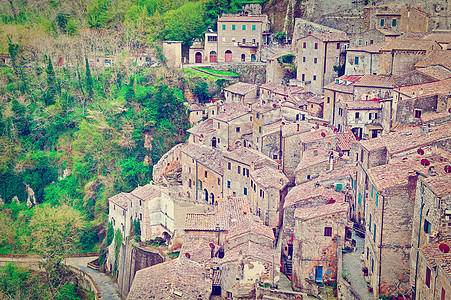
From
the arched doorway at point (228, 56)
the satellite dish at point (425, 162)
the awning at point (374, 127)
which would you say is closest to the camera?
the satellite dish at point (425, 162)

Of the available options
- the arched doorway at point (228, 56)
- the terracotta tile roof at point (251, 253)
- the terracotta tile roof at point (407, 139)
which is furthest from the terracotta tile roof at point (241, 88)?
the terracotta tile roof at point (251, 253)

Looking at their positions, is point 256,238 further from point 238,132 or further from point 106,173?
point 106,173

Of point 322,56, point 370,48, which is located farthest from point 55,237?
point 370,48

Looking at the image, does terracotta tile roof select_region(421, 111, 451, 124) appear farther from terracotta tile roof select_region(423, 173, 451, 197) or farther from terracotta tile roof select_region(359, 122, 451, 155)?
terracotta tile roof select_region(423, 173, 451, 197)

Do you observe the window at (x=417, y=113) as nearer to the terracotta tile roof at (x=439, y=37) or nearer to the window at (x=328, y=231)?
the terracotta tile roof at (x=439, y=37)

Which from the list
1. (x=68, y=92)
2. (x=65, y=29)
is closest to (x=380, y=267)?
(x=68, y=92)

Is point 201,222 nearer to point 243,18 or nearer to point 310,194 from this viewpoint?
point 310,194

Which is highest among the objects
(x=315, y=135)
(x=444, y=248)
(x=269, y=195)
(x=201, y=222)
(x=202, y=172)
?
(x=444, y=248)
